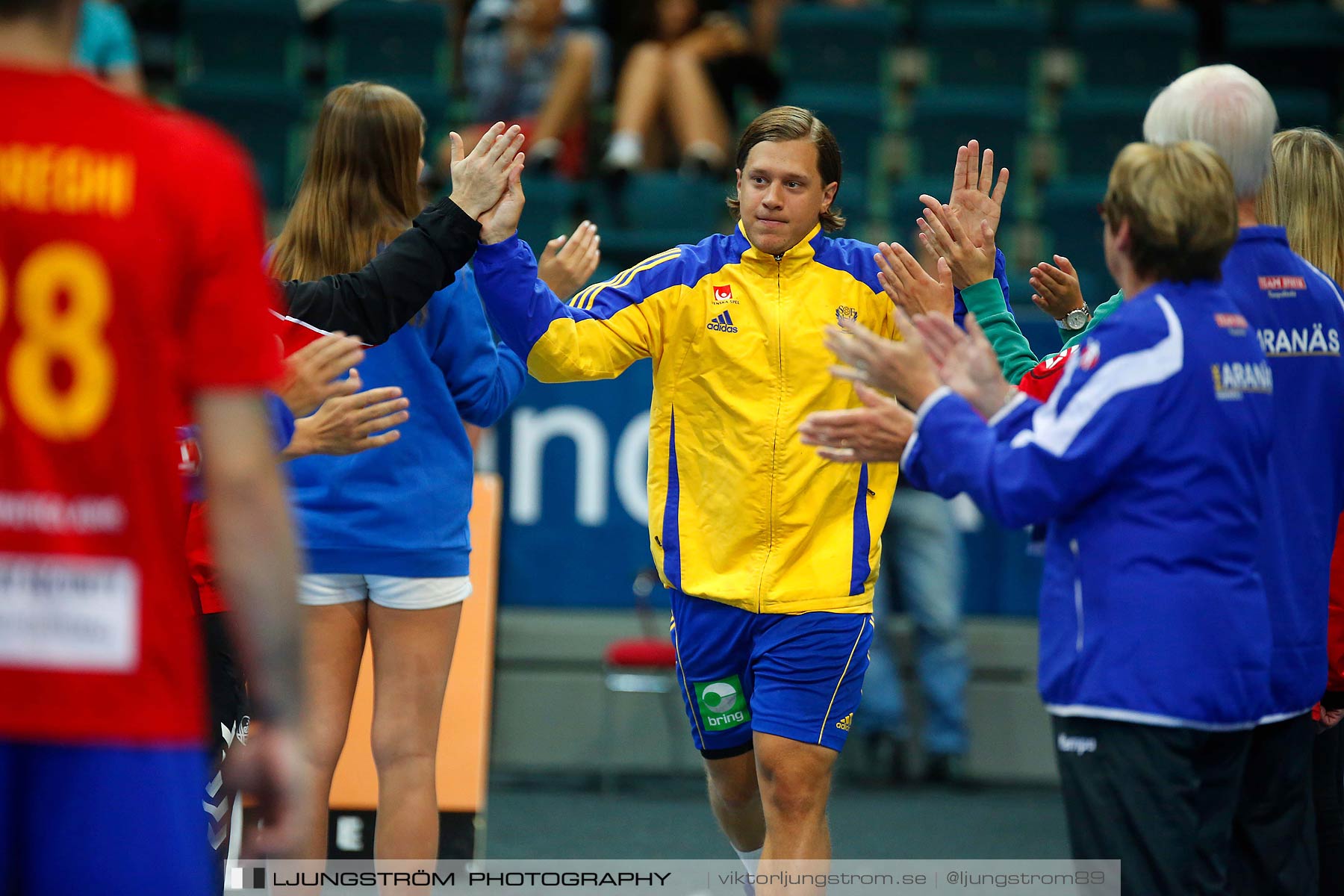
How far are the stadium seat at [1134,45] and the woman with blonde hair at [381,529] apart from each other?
20.6 feet

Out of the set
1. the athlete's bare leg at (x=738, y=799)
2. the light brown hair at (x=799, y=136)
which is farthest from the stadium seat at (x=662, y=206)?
the athlete's bare leg at (x=738, y=799)

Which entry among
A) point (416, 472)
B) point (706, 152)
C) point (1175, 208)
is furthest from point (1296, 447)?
point (706, 152)

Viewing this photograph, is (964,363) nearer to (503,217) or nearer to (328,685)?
(503,217)

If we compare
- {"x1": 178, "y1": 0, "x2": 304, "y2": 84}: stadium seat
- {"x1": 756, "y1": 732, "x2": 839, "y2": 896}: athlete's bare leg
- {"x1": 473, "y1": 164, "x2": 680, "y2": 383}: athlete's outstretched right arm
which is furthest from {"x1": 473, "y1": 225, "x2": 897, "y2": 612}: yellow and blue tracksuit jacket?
{"x1": 178, "y1": 0, "x2": 304, "y2": 84}: stadium seat

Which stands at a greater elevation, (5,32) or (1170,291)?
(5,32)

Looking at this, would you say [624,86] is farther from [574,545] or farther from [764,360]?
[764,360]

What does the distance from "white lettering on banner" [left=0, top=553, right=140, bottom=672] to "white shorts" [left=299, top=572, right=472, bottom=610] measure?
1.99 m

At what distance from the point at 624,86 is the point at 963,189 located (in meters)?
5.44

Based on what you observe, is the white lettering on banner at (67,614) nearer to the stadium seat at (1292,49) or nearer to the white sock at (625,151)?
the white sock at (625,151)

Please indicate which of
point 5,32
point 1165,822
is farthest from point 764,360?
point 5,32

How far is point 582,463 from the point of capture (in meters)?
6.84

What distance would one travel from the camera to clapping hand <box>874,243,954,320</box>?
3.50 m

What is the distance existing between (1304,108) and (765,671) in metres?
6.25

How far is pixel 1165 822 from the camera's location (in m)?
2.42
